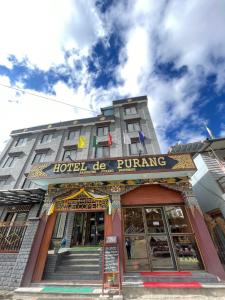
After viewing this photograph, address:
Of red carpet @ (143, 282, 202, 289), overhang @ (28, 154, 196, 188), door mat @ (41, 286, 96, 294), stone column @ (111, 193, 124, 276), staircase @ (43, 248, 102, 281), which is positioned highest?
overhang @ (28, 154, 196, 188)

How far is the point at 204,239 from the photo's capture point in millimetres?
6734

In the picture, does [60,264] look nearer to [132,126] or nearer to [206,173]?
[206,173]

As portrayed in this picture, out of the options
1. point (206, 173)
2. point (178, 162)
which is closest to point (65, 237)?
point (178, 162)

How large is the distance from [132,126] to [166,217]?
37.1ft

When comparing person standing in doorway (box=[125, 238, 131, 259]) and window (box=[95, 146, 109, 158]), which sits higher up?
window (box=[95, 146, 109, 158])

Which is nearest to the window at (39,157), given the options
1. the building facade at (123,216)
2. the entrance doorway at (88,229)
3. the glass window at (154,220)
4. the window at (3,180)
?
the window at (3,180)

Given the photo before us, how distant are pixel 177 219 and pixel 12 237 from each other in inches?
336

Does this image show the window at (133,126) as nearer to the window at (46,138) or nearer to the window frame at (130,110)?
the window frame at (130,110)

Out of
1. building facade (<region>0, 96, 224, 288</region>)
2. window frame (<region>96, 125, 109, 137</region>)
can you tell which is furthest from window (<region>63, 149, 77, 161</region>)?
building facade (<region>0, 96, 224, 288</region>)

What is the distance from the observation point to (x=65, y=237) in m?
11.6

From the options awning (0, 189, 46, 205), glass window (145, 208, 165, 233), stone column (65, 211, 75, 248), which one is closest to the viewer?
glass window (145, 208, 165, 233)

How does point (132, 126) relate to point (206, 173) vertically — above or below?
above

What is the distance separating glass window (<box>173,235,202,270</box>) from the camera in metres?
6.80

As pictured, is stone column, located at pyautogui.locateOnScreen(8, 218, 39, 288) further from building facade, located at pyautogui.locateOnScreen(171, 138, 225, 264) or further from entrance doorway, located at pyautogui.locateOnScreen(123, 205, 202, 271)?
building facade, located at pyautogui.locateOnScreen(171, 138, 225, 264)
